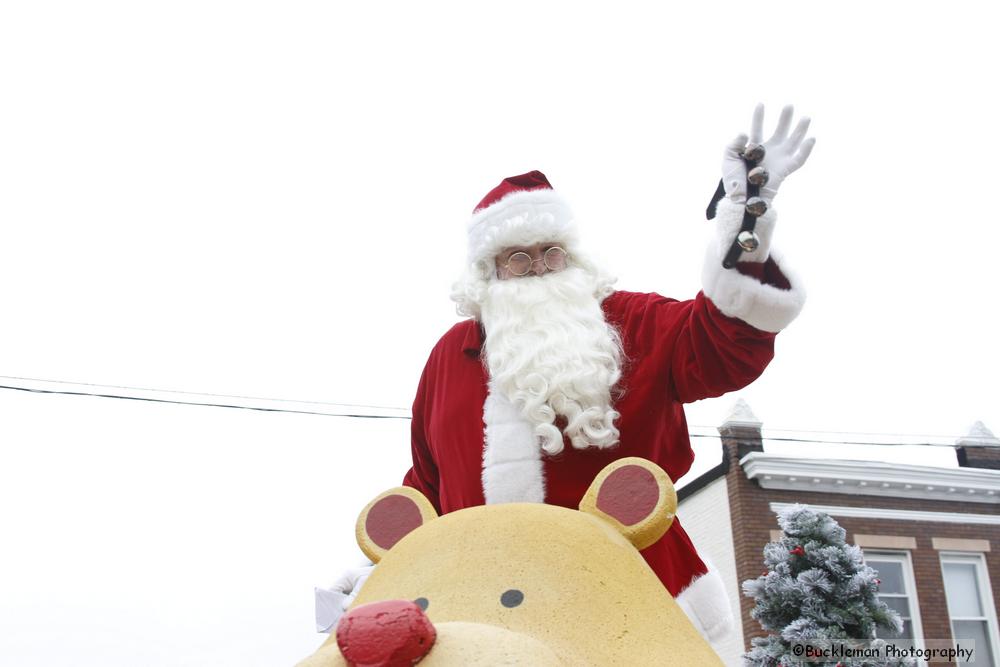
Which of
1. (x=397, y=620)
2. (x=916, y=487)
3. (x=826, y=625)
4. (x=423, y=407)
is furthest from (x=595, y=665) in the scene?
(x=916, y=487)

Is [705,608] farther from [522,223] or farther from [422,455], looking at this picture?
[522,223]

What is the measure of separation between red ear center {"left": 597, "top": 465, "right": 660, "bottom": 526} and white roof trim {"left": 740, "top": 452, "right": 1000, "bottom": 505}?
969cm

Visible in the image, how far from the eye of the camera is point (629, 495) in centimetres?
278

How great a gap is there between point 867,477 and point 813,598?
893 cm

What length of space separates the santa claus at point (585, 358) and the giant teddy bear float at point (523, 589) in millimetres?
339

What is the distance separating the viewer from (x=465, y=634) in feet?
6.96

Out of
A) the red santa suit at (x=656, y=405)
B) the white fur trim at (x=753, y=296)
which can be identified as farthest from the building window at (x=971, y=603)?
the white fur trim at (x=753, y=296)

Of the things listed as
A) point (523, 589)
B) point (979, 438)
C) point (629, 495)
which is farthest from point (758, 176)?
point (979, 438)

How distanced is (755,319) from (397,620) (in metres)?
1.46

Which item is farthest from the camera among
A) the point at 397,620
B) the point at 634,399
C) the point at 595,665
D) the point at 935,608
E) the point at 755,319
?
the point at 935,608

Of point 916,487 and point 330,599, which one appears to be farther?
point 916,487

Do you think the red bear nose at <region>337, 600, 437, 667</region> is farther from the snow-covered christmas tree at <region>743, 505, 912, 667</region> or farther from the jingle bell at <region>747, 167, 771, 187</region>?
the snow-covered christmas tree at <region>743, 505, 912, 667</region>

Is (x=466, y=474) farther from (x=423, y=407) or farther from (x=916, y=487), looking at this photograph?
(x=916, y=487)

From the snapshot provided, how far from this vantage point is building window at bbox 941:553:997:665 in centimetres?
1194
